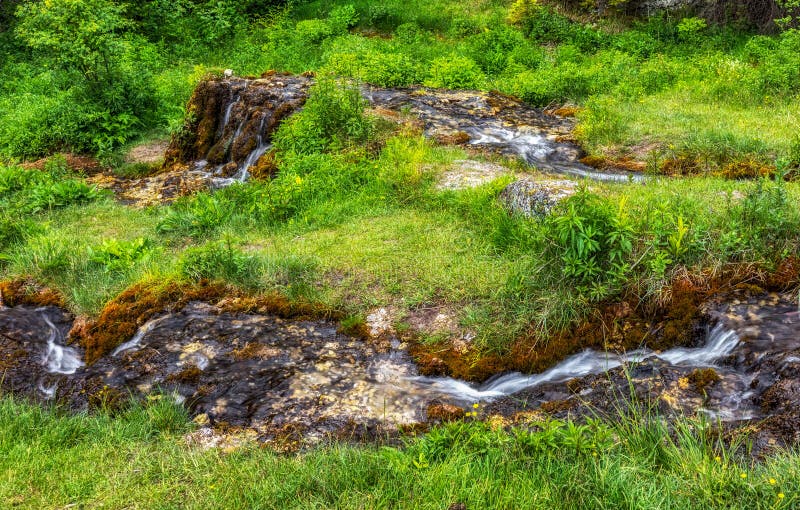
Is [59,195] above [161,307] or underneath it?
underneath

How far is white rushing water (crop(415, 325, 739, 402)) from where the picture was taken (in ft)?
16.4

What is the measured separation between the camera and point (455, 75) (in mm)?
14414

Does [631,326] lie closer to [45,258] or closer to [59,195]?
[45,258]

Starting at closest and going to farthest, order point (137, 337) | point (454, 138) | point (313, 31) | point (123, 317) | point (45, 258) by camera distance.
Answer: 1. point (137, 337)
2. point (123, 317)
3. point (45, 258)
4. point (454, 138)
5. point (313, 31)

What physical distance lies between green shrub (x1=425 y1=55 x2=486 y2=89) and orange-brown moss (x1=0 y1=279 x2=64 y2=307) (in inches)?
364

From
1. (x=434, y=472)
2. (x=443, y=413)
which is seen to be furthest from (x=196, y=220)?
(x=434, y=472)

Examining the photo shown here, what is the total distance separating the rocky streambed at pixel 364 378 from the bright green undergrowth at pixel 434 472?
0.40 metres

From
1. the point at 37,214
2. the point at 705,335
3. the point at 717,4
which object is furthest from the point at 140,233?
the point at 717,4

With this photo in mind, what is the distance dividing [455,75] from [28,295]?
10018 mm

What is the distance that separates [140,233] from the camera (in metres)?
8.79

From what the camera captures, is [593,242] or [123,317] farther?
[123,317]

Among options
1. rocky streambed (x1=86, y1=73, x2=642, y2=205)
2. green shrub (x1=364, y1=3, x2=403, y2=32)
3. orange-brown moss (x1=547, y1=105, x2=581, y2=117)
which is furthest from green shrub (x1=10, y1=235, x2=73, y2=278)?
green shrub (x1=364, y1=3, x2=403, y2=32)

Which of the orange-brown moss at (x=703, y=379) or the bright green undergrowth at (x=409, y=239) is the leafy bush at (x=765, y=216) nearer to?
the bright green undergrowth at (x=409, y=239)

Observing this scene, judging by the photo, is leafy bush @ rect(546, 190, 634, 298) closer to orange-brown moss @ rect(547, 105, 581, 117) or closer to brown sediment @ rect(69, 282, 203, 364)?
brown sediment @ rect(69, 282, 203, 364)
